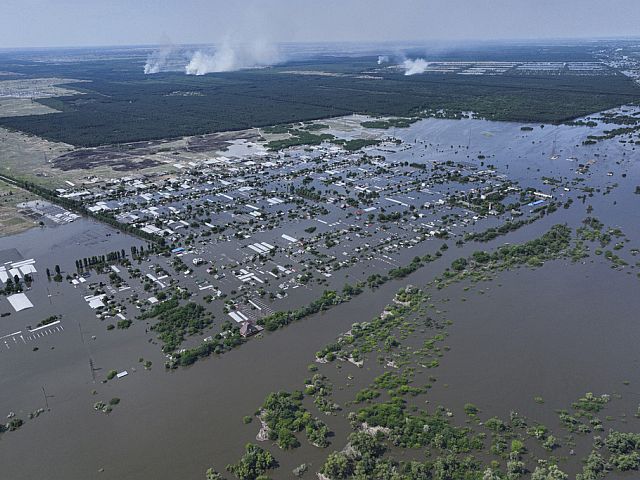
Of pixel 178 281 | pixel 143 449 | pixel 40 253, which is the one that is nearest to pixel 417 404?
pixel 143 449

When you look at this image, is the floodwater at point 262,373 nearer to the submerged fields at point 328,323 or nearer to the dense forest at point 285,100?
the submerged fields at point 328,323

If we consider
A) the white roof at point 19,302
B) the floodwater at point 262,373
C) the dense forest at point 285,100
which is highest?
the dense forest at point 285,100

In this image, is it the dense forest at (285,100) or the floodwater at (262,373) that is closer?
the floodwater at (262,373)

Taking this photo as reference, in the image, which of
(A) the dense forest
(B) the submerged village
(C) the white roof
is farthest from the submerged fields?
(A) the dense forest

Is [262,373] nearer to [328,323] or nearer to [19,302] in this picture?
[328,323]

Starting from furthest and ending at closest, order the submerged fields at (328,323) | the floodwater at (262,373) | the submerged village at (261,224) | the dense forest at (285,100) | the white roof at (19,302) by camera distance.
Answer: the dense forest at (285,100)
the submerged village at (261,224)
the white roof at (19,302)
the floodwater at (262,373)
the submerged fields at (328,323)

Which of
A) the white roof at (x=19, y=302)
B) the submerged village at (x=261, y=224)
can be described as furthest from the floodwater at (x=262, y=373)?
the submerged village at (x=261, y=224)

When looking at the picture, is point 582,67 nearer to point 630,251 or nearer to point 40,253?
point 630,251

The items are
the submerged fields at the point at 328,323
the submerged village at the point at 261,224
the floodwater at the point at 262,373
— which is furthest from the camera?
the submerged village at the point at 261,224
